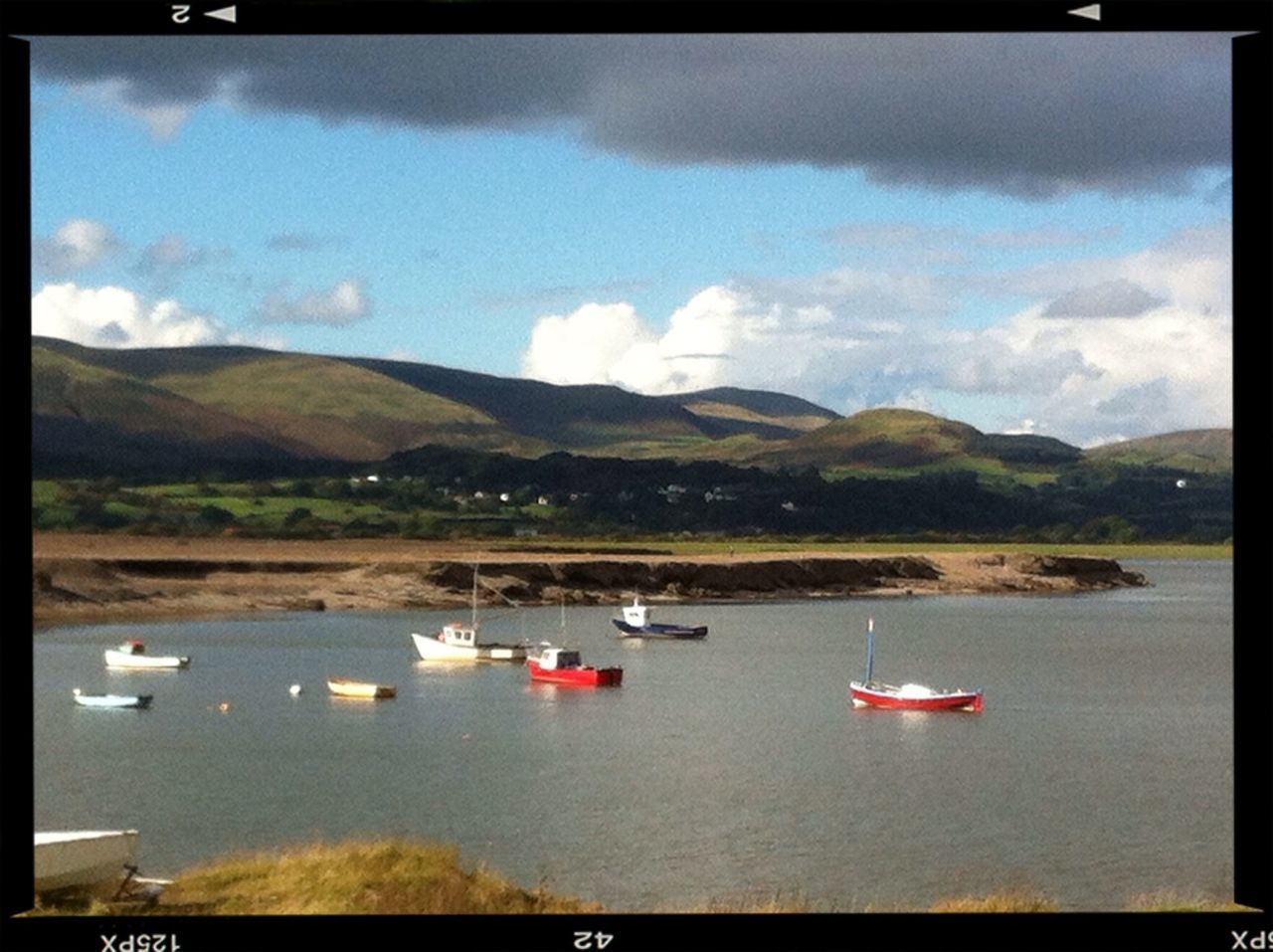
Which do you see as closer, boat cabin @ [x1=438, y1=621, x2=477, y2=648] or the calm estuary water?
the calm estuary water

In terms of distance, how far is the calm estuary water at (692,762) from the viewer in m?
21.8

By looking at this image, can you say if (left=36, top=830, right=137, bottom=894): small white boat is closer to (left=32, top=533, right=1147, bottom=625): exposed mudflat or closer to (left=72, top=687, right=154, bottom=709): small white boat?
(left=72, top=687, right=154, bottom=709): small white boat

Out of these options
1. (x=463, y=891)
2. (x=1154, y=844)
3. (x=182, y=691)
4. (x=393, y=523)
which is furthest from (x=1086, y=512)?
(x=463, y=891)

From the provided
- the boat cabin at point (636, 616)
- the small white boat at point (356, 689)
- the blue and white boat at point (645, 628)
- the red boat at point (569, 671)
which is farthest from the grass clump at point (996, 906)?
the boat cabin at point (636, 616)

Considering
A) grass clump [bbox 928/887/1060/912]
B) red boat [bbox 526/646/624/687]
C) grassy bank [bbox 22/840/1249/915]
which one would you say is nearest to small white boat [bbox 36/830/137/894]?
grassy bank [bbox 22/840/1249/915]

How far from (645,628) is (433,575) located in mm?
11396

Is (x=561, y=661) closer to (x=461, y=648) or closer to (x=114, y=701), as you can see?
(x=461, y=648)

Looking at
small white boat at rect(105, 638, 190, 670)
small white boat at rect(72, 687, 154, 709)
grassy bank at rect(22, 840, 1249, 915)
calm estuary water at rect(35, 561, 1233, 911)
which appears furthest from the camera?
small white boat at rect(105, 638, 190, 670)

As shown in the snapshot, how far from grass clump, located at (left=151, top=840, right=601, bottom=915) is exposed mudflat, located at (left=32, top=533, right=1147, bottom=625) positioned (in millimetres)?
40935

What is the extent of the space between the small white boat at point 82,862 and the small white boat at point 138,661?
39702 mm

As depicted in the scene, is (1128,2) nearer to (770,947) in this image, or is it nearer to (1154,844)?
(770,947)

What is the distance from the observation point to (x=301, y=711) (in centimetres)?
4097

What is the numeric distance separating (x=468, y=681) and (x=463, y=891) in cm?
3988

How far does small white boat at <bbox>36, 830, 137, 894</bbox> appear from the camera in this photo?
845 centimetres
